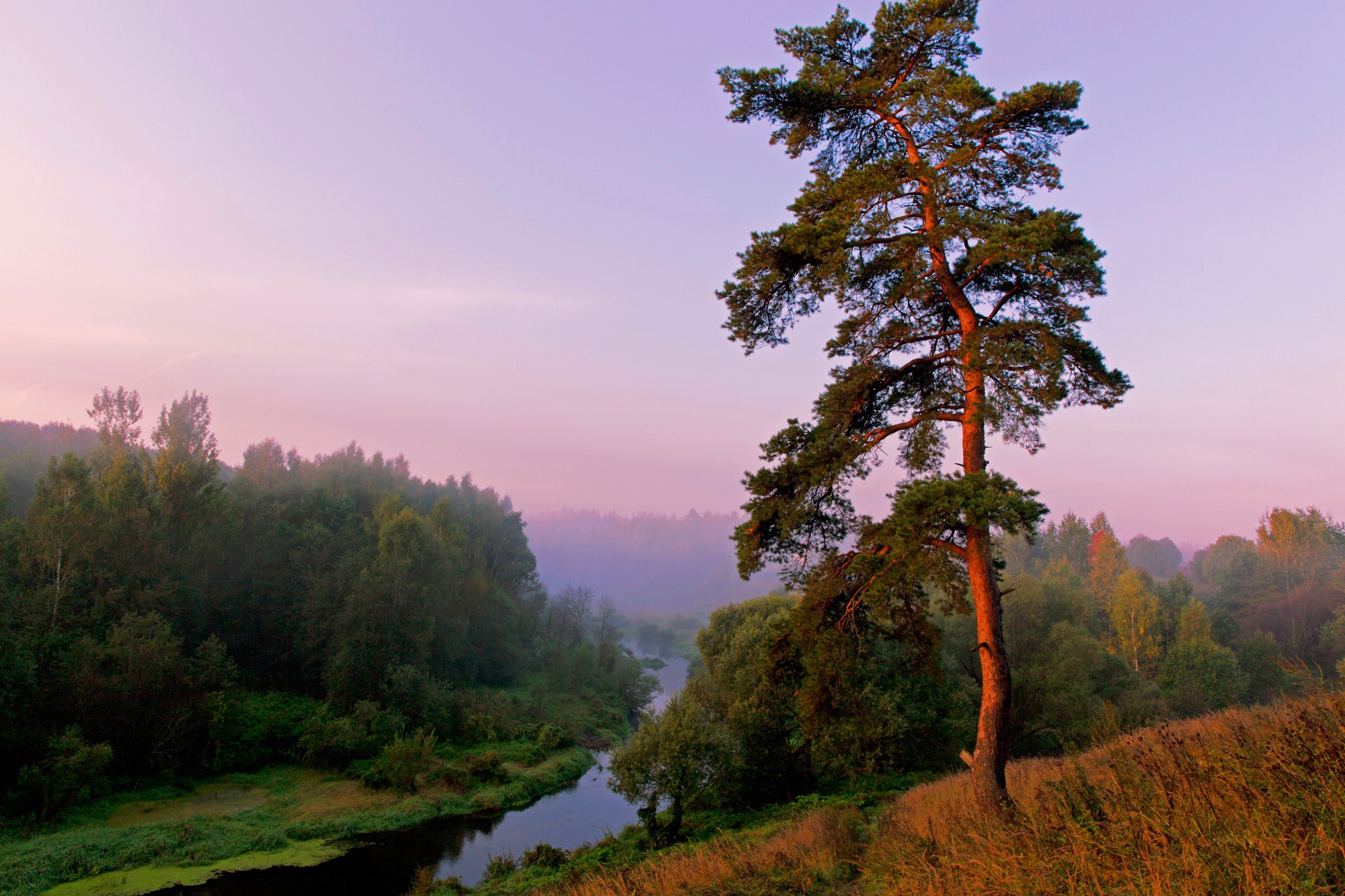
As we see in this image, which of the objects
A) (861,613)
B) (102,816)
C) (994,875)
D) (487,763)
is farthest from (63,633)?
(994,875)

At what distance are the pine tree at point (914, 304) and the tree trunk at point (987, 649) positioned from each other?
3cm

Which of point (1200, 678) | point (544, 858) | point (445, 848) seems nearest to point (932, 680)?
point (544, 858)

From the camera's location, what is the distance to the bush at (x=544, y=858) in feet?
67.5

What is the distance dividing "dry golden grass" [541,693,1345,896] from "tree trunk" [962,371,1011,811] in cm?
39

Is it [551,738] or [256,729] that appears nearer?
[256,729]

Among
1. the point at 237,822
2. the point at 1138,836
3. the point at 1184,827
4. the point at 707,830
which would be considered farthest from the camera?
the point at 237,822

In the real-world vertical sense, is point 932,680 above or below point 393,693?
above

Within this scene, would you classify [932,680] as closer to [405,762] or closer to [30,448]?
[405,762]

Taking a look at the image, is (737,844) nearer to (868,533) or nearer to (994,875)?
(868,533)

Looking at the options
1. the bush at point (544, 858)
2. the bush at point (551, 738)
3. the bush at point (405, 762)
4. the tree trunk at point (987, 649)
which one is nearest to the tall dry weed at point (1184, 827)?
the tree trunk at point (987, 649)

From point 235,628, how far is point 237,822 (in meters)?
20.4

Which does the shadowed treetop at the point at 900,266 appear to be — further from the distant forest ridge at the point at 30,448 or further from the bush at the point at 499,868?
the distant forest ridge at the point at 30,448

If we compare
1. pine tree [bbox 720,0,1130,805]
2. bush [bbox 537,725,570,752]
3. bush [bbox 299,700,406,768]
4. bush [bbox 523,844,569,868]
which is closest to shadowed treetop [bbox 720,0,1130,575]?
pine tree [bbox 720,0,1130,805]

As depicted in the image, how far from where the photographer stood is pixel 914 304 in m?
11.0
